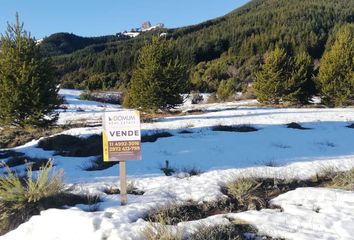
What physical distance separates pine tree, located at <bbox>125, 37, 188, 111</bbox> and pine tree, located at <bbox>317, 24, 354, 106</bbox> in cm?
1060

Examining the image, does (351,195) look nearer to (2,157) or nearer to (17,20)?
(2,157)

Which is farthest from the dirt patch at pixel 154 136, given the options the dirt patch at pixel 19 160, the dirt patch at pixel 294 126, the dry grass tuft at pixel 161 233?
the dry grass tuft at pixel 161 233

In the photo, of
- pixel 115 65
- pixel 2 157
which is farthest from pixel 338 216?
pixel 115 65

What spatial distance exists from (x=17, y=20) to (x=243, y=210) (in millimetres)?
17106

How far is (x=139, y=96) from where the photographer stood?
2462 centimetres

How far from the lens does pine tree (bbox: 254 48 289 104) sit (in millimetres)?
30656

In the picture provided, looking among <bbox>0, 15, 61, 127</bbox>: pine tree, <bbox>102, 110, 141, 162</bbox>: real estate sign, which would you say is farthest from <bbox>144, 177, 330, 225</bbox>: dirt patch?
<bbox>0, 15, 61, 127</bbox>: pine tree

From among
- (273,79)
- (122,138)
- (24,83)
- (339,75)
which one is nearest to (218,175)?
(122,138)

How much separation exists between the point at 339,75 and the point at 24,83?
68.4ft

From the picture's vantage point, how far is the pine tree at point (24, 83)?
18922mm

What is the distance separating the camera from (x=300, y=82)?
30.7 metres

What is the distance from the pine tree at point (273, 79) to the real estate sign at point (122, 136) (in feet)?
80.8

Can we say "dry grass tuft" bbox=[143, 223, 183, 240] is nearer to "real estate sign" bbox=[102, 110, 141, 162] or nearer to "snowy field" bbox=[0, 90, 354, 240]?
"snowy field" bbox=[0, 90, 354, 240]

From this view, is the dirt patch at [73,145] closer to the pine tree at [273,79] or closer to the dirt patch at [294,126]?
the dirt patch at [294,126]
